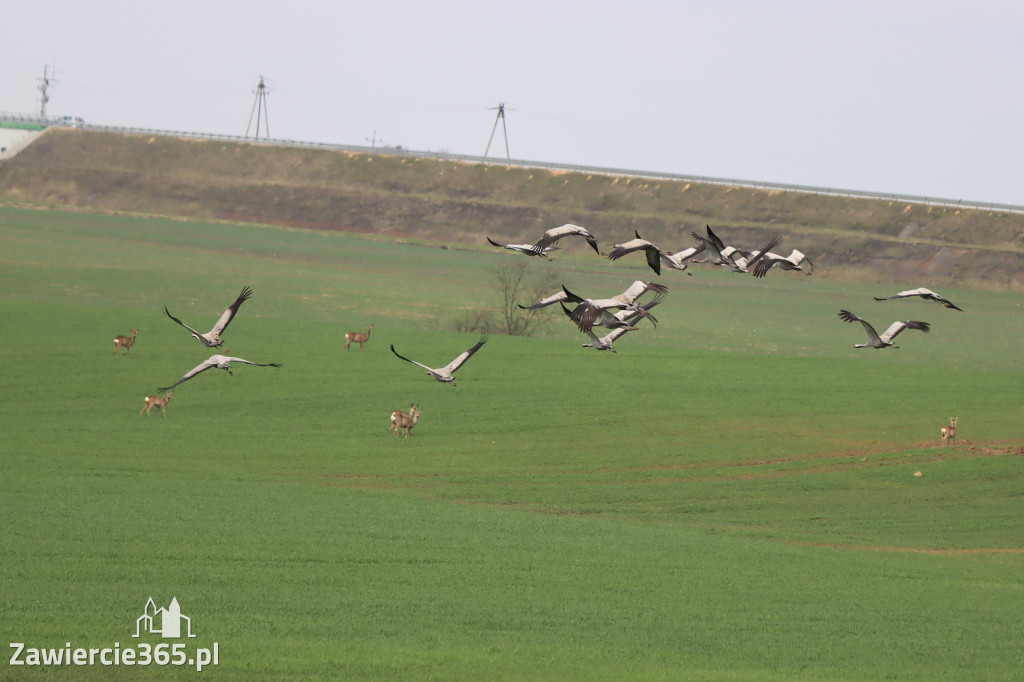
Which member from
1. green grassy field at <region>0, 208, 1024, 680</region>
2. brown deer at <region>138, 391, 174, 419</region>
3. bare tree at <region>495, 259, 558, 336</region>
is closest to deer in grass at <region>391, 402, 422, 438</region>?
green grassy field at <region>0, 208, 1024, 680</region>

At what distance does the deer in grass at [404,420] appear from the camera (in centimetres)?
3788

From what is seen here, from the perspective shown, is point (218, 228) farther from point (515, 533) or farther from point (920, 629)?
point (920, 629)

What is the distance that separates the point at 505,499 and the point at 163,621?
1479 centimetres

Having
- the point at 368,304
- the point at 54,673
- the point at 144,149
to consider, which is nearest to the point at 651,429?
the point at 54,673

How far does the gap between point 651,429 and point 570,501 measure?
9264mm

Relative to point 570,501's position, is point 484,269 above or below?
above

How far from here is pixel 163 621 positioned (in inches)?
701

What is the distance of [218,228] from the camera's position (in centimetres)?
12081

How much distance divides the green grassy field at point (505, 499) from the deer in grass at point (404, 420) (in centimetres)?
56

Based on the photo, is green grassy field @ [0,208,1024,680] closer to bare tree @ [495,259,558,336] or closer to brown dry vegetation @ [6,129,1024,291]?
bare tree @ [495,259,558,336]

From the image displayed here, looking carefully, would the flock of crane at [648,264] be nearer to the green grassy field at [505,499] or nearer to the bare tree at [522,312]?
Result: the green grassy field at [505,499]

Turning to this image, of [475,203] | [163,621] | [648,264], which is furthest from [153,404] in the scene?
[475,203]

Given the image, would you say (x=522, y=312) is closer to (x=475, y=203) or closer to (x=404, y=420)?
(x=404, y=420)

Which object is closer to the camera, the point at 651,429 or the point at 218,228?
the point at 651,429
